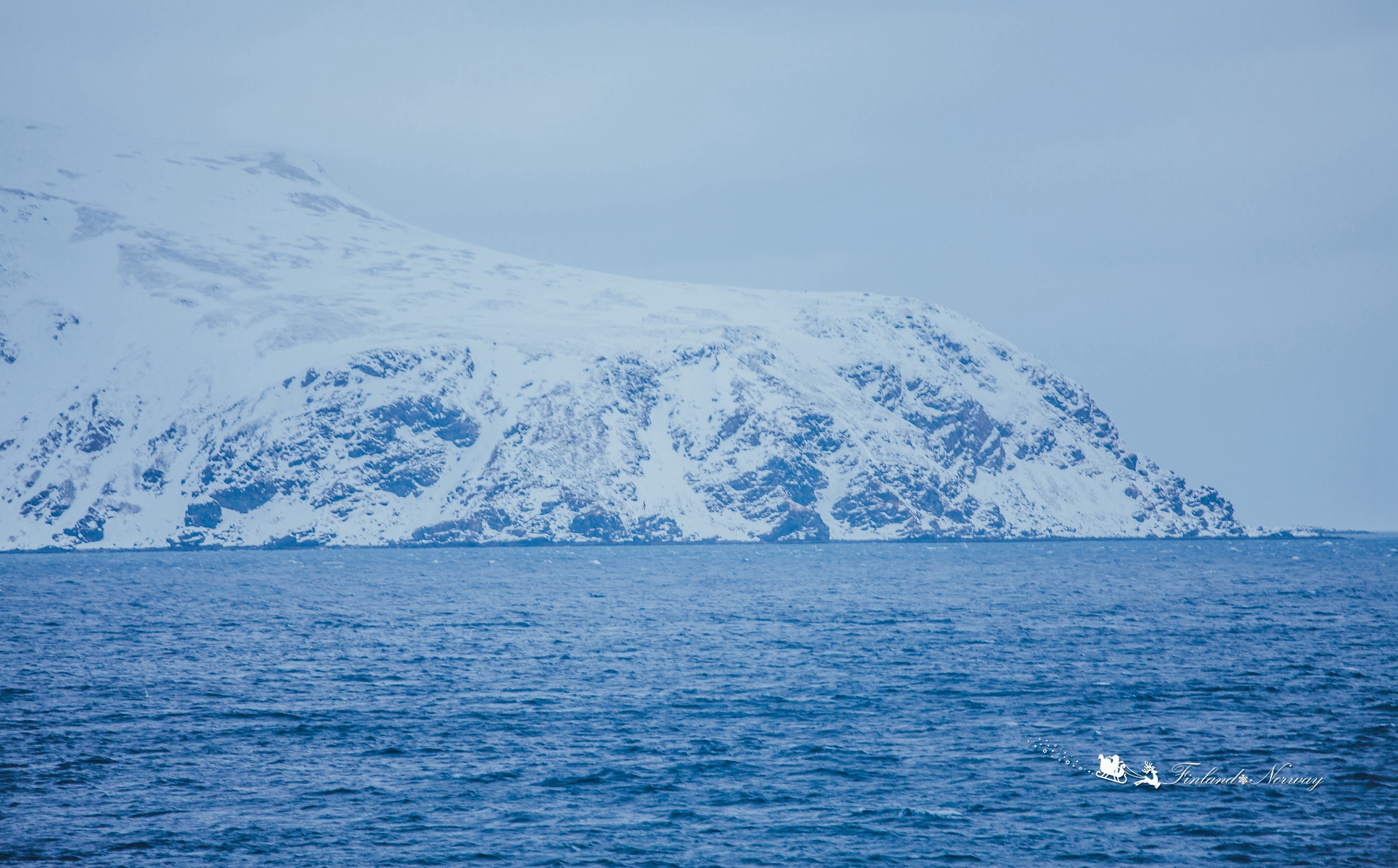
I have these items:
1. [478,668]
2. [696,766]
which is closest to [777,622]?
[478,668]

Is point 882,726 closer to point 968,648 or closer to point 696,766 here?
point 696,766

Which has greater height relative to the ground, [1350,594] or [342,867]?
[1350,594]

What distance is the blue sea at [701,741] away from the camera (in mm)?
42500

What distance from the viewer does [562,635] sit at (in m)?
103

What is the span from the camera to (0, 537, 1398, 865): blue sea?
139 feet

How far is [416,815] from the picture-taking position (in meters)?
45.6

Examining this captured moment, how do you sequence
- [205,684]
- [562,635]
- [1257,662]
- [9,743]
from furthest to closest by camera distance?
[562,635], [1257,662], [205,684], [9,743]

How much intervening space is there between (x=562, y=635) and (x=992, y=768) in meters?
55.7

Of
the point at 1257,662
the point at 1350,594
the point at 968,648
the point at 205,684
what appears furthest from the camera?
the point at 1350,594

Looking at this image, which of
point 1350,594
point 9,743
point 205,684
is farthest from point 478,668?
point 1350,594

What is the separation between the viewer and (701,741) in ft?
189

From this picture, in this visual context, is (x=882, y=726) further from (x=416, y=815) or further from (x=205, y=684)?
(x=205, y=684)

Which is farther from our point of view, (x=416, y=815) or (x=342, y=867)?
(x=416, y=815)

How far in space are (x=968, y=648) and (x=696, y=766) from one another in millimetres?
41707
